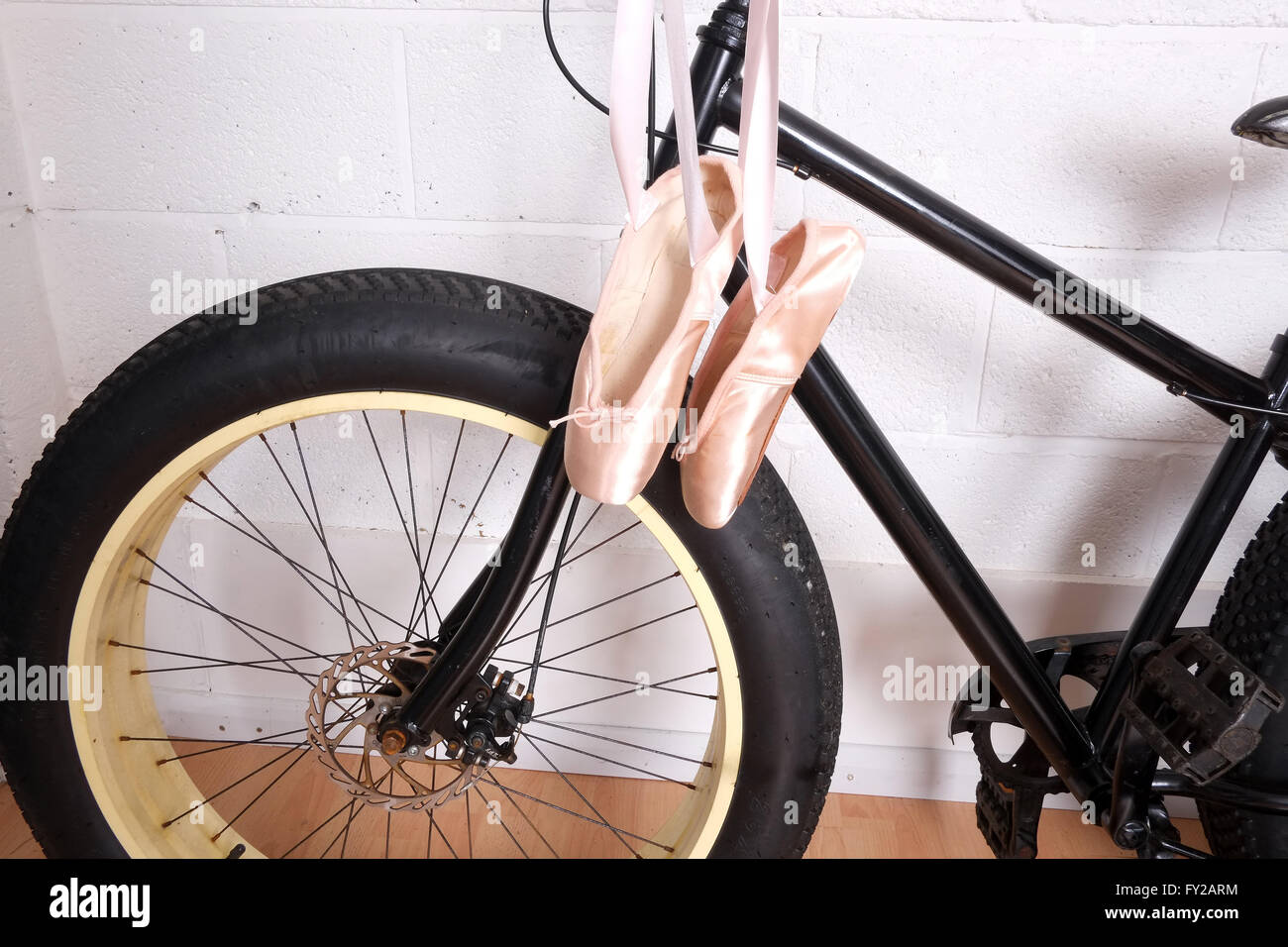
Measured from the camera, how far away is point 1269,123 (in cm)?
64

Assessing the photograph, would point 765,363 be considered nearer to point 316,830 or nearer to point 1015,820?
point 1015,820

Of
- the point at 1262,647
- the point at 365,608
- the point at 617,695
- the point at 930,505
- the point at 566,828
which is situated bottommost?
the point at 566,828

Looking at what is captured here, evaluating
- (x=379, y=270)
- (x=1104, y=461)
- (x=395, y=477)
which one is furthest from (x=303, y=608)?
(x=1104, y=461)

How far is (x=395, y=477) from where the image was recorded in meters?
1.11

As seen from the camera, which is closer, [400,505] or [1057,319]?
[1057,319]

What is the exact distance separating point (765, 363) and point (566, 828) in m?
0.79

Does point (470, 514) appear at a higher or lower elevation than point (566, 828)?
higher

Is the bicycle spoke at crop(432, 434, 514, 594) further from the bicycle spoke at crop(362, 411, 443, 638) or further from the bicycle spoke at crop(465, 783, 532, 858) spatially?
the bicycle spoke at crop(465, 783, 532, 858)

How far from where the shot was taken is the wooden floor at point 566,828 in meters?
1.10

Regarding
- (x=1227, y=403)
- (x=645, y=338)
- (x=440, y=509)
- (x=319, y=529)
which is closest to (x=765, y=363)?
(x=645, y=338)

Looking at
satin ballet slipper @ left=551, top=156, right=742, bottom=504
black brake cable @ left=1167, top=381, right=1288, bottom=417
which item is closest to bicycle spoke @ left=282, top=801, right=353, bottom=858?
satin ballet slipper @ left=551, top=156, right=742, bottom=504

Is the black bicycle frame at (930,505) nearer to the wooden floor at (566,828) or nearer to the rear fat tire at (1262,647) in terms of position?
the rear fat tire at (1262,647)
